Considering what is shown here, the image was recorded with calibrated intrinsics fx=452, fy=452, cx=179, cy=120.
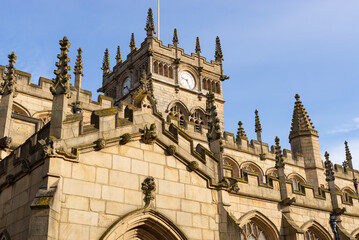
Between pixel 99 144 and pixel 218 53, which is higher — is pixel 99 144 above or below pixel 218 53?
below

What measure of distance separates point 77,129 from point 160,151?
2.33m

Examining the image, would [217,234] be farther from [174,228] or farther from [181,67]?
[181,67]

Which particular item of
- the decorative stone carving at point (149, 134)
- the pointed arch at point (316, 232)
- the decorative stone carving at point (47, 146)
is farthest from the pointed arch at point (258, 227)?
the decorative stone carving at point (47, 146)

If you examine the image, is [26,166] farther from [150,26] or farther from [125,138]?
[150,26]

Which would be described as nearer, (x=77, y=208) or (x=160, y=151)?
(x=77, y=208)

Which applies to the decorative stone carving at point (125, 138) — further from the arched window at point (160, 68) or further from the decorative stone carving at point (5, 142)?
the arched window at point (160, 68)

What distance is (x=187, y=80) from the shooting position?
4009 cm

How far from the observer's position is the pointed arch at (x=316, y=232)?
51.3 feet

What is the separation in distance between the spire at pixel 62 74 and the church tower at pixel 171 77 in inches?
988

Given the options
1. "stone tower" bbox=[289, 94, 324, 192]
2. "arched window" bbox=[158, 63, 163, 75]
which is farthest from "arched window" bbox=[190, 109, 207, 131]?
"stone tower" bbox=[289, 94, 324, 192]

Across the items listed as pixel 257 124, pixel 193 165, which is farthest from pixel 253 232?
A: pixel 257 124

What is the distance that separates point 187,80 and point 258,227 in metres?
26.6

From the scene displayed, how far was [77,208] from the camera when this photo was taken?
9.77 meters

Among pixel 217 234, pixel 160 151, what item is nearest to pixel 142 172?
pixel 160 151
